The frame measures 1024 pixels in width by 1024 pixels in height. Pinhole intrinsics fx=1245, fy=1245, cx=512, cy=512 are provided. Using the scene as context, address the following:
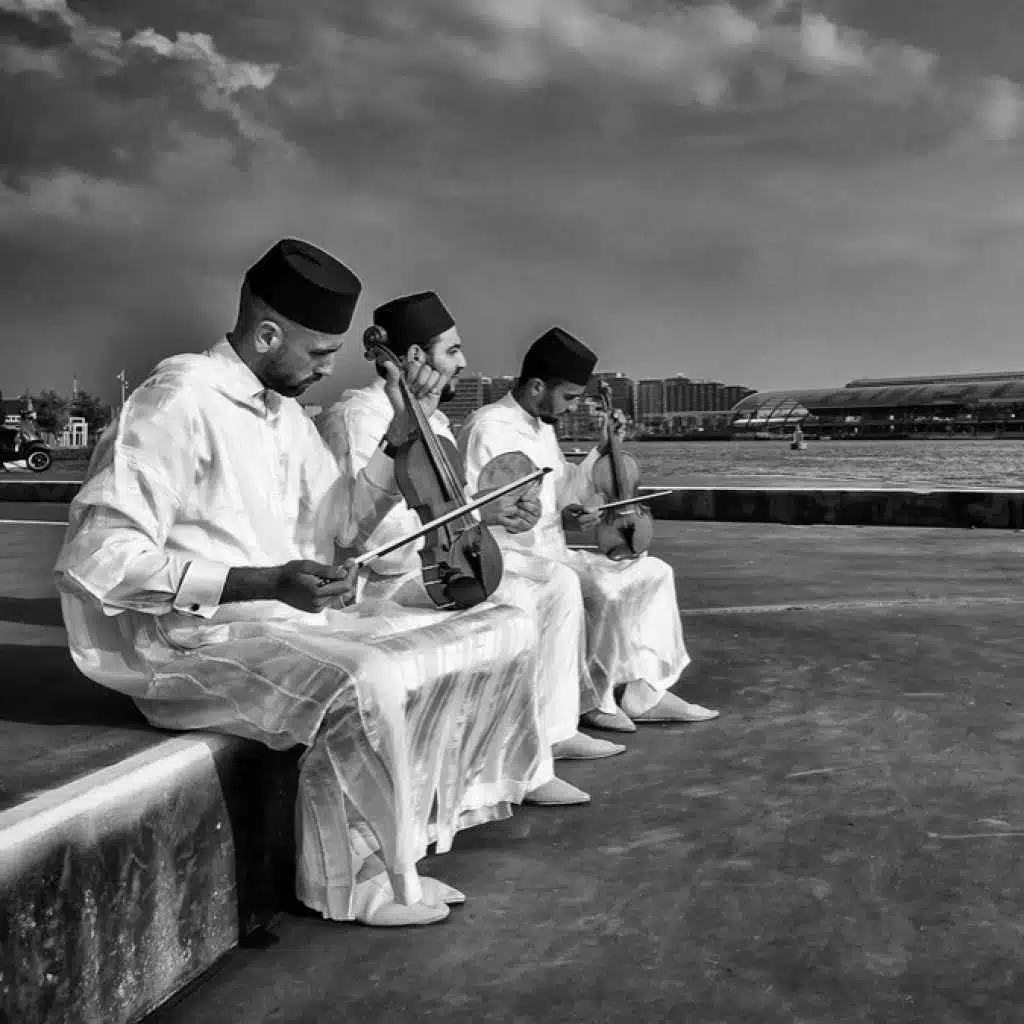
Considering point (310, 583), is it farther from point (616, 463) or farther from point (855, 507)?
point (855, 507)

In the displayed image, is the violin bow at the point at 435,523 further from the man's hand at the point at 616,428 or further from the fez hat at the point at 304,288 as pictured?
the man's hand at the point at 616,428

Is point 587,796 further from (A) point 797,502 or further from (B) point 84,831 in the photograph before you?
(A) point 797,502

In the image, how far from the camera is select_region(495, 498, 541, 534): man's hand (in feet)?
12.0

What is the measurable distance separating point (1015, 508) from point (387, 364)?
960cm

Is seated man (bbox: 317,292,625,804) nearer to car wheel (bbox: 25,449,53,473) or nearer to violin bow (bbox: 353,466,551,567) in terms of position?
violin bow (bbox: 353,466,551,567)

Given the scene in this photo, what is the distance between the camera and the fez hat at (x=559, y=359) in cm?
468

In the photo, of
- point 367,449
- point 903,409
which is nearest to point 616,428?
point 367,449

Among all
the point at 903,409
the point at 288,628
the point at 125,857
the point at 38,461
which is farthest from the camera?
the point at 903,409

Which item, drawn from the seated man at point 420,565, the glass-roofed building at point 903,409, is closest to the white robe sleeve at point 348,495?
the seated man at point 420,565

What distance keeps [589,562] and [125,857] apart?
103 inches

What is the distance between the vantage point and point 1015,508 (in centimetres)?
1144

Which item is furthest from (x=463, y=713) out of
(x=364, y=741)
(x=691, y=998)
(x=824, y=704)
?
(x=824, y=704)

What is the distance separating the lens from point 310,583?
7.89 ft

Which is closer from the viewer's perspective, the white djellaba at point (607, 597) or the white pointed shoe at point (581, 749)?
the white pointed shoe at point (581, 749)
